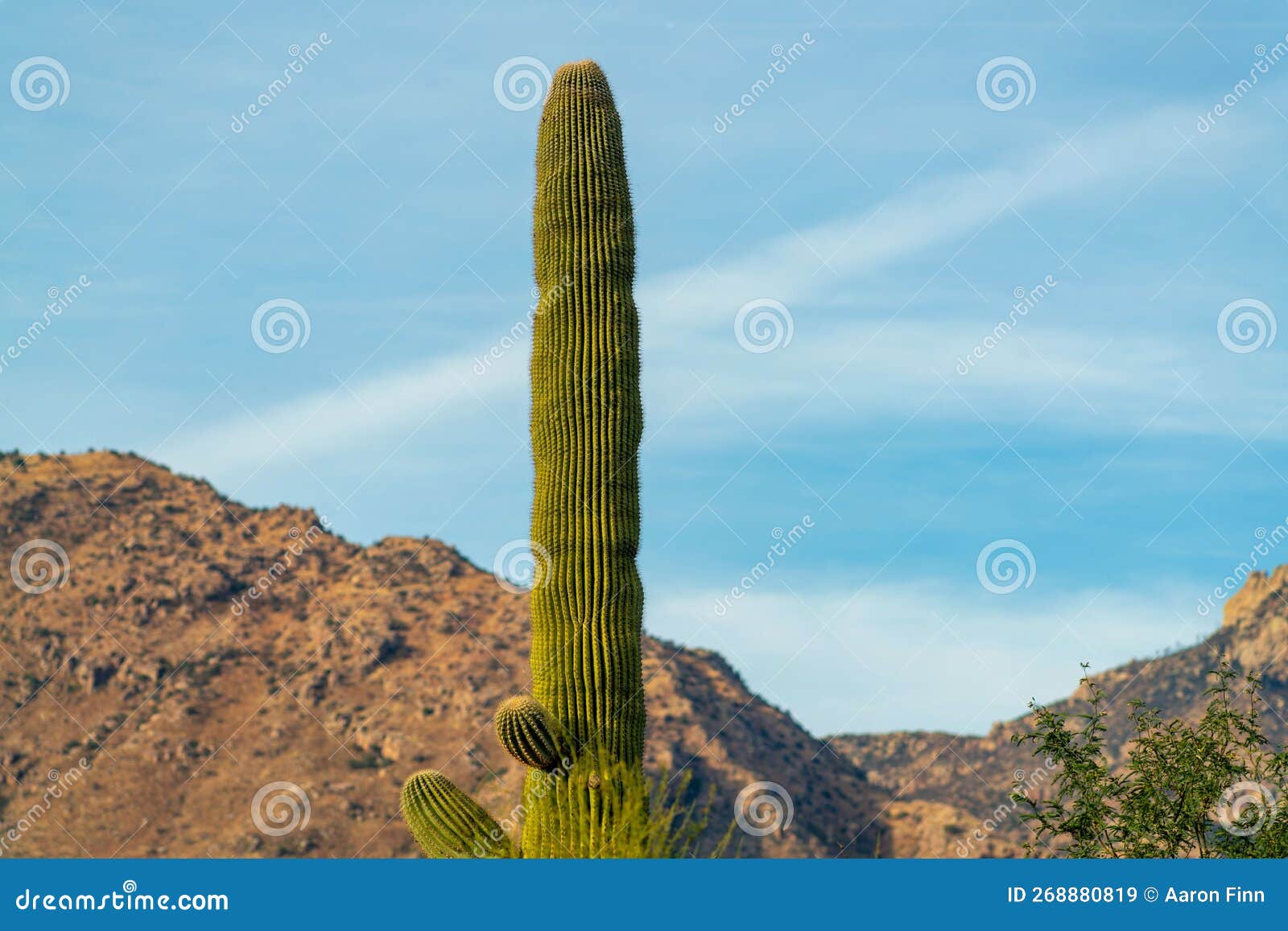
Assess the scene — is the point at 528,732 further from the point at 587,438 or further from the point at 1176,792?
the point at 1176,792

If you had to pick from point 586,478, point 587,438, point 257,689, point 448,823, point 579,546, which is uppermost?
point 257,689

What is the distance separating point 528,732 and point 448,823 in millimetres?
1452

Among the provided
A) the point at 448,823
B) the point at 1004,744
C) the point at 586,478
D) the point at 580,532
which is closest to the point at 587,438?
the point at 586,478

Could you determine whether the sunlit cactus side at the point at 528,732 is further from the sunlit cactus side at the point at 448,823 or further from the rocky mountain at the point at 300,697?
the rocky mountain at the point at 300,697

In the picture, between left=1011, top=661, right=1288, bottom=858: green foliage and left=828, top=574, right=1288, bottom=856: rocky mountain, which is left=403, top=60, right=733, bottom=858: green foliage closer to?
left=1011, top=661, right=1288, bottom=858: green foliage

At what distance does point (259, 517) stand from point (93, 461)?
9.65 metres

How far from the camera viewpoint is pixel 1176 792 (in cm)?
1217

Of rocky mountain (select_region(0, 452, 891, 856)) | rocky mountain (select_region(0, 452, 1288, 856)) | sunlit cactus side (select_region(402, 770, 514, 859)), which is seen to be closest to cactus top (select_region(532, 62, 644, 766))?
sunlit cactus side (select_region(402, 770, 514, 859))

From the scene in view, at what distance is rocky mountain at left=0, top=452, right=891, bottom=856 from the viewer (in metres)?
57.7

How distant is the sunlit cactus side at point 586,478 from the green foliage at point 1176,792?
3.37 meters

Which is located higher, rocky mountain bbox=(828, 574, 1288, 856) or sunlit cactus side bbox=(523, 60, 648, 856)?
rocky mountain bbox=(828, 574, 1288, 856)

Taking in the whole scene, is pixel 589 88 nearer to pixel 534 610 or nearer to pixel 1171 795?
pixel 534 610

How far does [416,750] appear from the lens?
61.6 meters

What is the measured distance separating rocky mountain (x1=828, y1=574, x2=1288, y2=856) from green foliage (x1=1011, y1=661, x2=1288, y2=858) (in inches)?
1523
